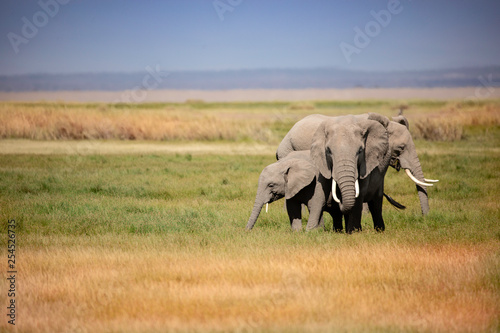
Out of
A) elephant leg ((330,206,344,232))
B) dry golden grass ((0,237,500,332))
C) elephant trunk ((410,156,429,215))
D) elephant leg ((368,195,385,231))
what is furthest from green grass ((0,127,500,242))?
dry golden grass ((0,237,500,332))

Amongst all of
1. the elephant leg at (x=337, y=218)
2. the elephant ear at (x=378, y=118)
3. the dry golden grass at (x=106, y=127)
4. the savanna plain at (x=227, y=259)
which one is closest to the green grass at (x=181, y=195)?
the savanna plain at (x=227, y=259)

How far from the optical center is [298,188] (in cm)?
1139

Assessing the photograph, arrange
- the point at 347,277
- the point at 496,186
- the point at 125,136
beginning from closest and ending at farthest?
the point at 347,277 → the point at 496,186 → the point at 125,136

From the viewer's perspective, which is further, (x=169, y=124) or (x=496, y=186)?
(x=169, y=124)

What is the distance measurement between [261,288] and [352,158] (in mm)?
3385

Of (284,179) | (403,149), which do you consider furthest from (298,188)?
(403,149)

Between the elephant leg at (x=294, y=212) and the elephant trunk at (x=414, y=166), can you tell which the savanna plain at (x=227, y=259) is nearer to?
the elephant trunk at (x=414, y=166)

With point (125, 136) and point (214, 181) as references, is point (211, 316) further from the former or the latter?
point (125, 136)

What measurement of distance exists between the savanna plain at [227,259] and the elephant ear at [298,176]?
795 mm

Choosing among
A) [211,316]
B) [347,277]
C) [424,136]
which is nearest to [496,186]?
[347,277]

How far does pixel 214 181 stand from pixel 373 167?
30.4 feet

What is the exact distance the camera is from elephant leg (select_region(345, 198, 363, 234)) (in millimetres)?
11332

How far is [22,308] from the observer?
734 cm

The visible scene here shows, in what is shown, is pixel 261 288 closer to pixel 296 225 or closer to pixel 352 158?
pixel 352 158
